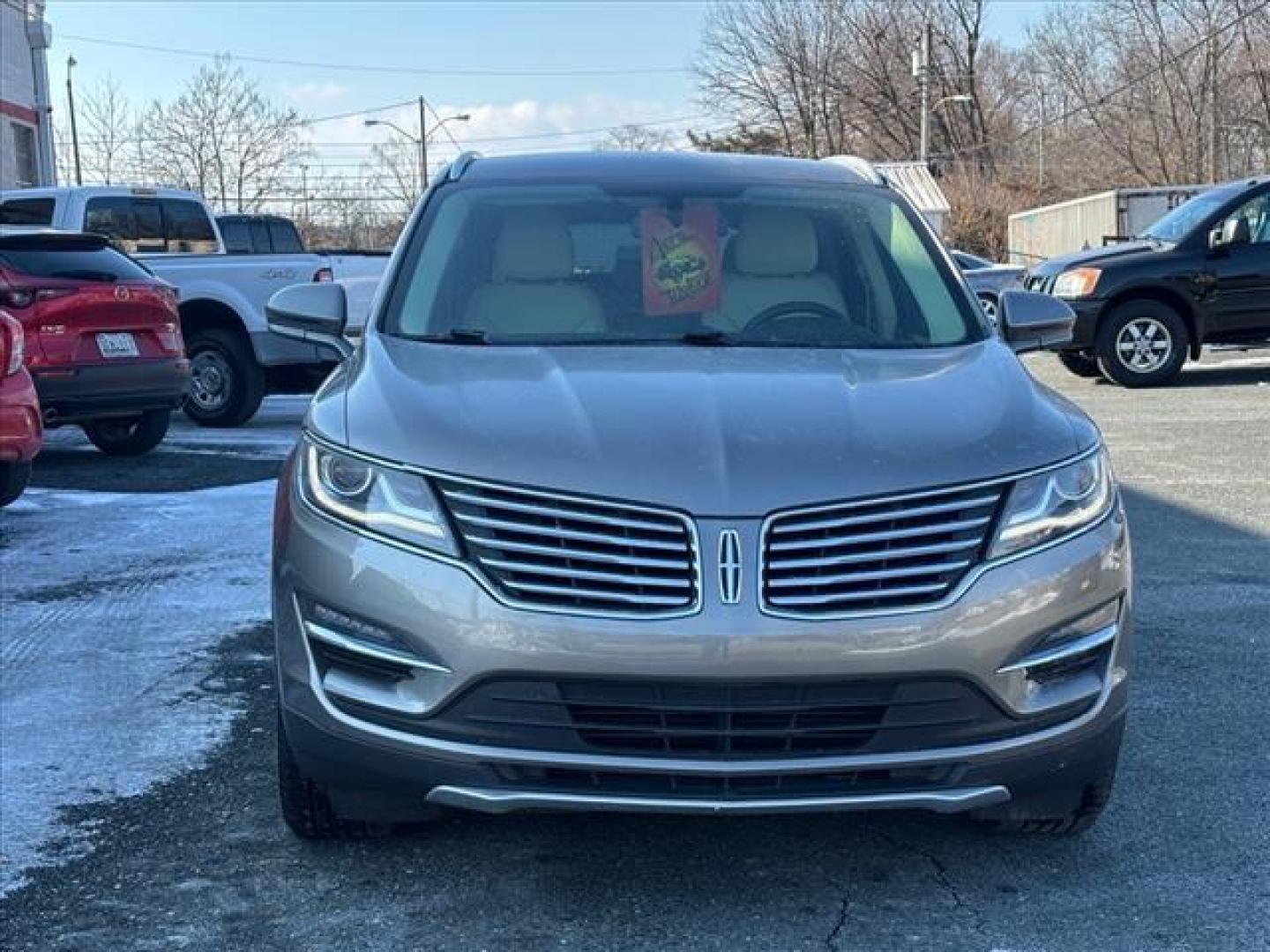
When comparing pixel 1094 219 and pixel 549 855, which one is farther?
pixel 1094 219

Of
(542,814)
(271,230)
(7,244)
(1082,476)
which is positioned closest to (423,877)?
(542,814)

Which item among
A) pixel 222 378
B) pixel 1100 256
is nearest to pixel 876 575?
pixel 222 378

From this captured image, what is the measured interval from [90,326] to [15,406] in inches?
115

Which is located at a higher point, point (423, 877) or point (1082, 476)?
point (1082, 476)

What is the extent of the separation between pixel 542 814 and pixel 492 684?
0.95 meters

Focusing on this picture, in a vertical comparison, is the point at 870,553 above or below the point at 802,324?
below

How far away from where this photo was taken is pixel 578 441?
312 centimetres

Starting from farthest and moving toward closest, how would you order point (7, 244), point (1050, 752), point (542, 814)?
1. point (7, 244)
2. point (542, 814)
3. point (1050, 752)

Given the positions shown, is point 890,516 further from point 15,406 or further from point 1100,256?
point 1100,256

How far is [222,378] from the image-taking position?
12.4m

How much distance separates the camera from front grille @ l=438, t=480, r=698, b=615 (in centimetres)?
294

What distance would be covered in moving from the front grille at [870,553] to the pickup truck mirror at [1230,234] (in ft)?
38.3

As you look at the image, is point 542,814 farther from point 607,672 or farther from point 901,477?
point 901,477

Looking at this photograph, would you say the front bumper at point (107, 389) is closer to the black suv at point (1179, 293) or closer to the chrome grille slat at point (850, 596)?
the chrome grille slat at point (850, 596)
